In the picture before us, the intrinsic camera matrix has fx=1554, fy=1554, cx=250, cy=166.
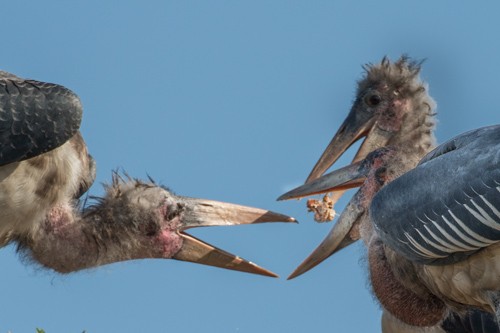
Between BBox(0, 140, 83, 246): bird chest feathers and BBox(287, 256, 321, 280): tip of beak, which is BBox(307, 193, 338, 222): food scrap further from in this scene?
BBox(0, 140, 83, 246): bird chest feathers

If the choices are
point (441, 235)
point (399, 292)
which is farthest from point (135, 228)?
point (441, 235)

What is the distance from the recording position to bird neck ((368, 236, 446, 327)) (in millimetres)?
6957

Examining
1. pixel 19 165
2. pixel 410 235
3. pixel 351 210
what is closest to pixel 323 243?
pixel 351 210

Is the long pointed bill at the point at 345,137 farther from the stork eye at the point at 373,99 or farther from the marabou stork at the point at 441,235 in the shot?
the marabou stork at the point at 441,235

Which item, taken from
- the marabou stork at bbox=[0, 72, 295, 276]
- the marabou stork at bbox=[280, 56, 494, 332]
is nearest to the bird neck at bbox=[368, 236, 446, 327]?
the marabou stork at bbox=[0, 72, 295, 276]

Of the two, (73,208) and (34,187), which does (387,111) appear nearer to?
(73,208)

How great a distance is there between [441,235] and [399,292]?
2.63 ft

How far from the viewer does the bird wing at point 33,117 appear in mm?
6672

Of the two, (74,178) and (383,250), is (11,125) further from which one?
(383,250)

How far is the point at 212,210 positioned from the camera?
7363mm

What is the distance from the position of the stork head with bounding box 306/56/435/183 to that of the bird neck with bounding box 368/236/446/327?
5.30ft

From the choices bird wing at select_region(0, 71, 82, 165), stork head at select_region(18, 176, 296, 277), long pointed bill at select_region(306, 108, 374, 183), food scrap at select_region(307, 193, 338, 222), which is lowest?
stork head at select_region(18, 176, 296, 277)

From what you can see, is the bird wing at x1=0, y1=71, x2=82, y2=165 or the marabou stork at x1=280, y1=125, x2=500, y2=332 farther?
the bird wing at x1=0, y1=71, x2=82, y2=165

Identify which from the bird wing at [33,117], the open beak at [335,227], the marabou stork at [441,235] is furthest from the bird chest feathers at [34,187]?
the marabou stork at [441,235]
